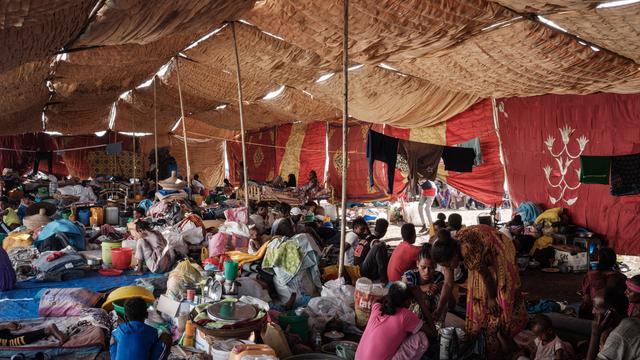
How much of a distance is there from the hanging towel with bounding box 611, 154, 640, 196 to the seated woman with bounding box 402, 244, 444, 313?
4.34 m

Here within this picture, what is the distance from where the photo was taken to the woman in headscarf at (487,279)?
11.7ft

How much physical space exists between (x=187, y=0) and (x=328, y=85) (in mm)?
5543

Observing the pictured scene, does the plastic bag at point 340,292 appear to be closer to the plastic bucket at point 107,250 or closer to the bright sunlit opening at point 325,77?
the plastic bucket at point 107,250

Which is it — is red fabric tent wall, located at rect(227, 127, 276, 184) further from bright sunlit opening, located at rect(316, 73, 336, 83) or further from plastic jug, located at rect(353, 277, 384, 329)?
plastic jug, located at rect(353, 277, 384, 329)

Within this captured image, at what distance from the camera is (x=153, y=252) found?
6.31m

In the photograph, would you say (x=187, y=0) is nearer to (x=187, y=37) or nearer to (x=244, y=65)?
(x=187, y=37)

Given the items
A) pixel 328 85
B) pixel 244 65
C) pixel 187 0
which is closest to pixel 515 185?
pixel 328 85

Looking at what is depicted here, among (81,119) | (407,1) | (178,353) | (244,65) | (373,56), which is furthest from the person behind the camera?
(81,119)

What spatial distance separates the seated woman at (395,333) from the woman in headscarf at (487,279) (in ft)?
2.00

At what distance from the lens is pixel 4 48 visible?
3613 mm

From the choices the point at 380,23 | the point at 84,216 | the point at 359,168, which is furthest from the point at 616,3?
the point at 359,168

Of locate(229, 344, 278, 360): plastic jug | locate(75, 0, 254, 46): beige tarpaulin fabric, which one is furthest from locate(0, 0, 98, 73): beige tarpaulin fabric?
locate(229, 344, 278, 360): plastic jug

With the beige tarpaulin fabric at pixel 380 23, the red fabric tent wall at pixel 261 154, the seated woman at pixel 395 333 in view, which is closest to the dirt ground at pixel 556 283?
the beige tarpaulin fabric at pixel 380 23

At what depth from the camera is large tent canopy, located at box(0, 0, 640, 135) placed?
13.7 ft
